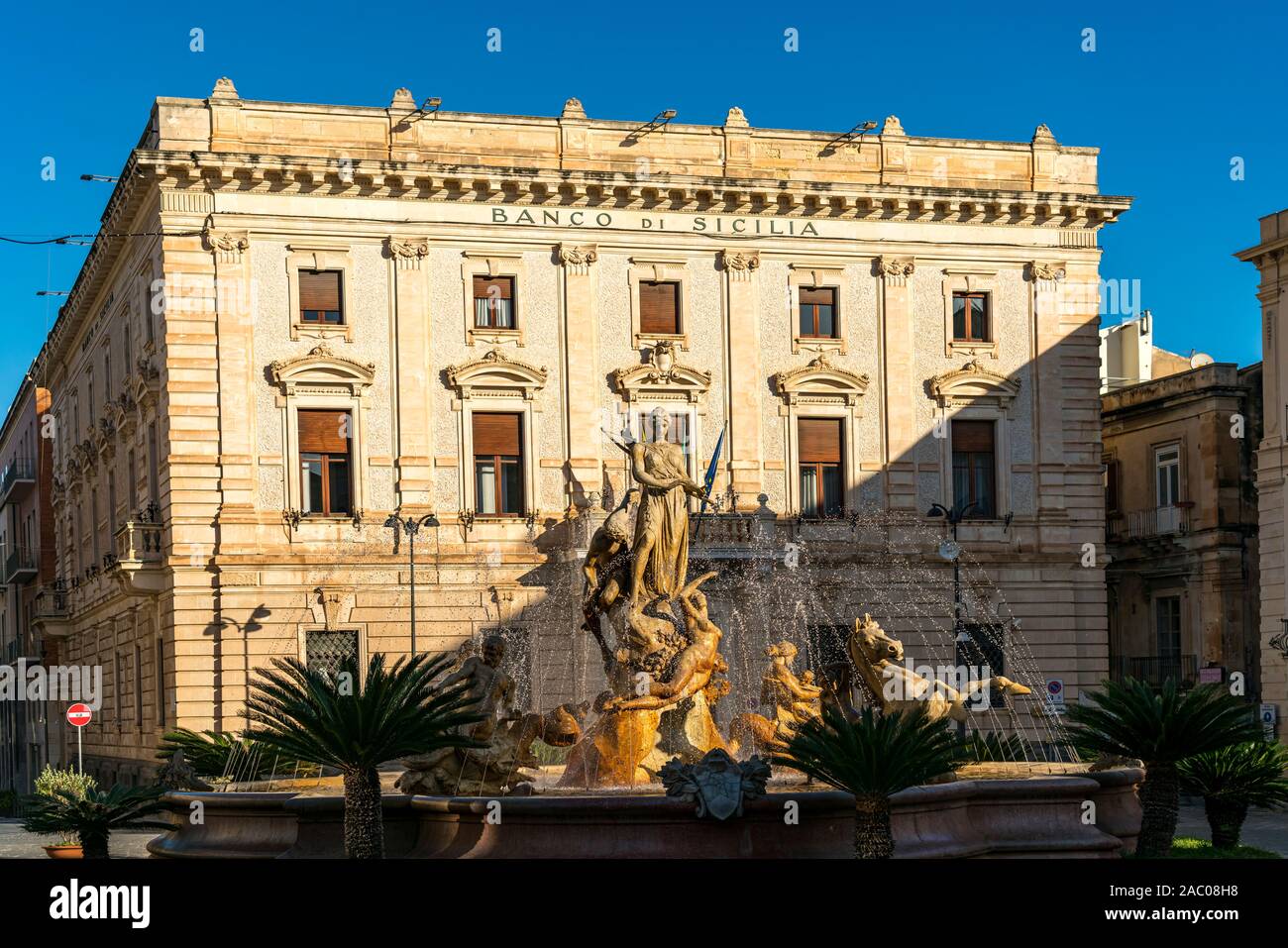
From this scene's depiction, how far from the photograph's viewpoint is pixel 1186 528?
49719 mm

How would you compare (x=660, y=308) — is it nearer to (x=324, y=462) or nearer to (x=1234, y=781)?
(x=324, y=462)

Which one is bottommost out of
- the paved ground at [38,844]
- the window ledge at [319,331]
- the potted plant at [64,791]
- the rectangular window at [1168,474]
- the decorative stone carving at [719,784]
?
the paved ground at [38,844]

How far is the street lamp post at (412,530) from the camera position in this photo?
4019cm

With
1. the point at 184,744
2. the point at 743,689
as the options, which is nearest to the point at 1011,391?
the point at 743,689

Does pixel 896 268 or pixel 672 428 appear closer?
pixel 672 428

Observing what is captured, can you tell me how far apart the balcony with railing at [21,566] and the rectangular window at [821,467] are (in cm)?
2927

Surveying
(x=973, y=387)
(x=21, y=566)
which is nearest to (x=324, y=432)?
(x=973, y=387)

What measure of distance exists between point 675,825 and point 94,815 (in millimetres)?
7245

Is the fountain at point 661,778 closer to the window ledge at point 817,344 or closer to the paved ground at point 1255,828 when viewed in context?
the paved ground at point 1255,828

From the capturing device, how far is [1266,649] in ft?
140

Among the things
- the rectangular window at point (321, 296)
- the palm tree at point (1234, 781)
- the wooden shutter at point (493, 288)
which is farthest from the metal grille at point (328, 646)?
the palm tree at point (1234, 781)

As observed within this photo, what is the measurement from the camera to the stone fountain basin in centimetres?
1692

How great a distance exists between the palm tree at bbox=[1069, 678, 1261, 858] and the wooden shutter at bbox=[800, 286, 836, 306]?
85.7 feet
